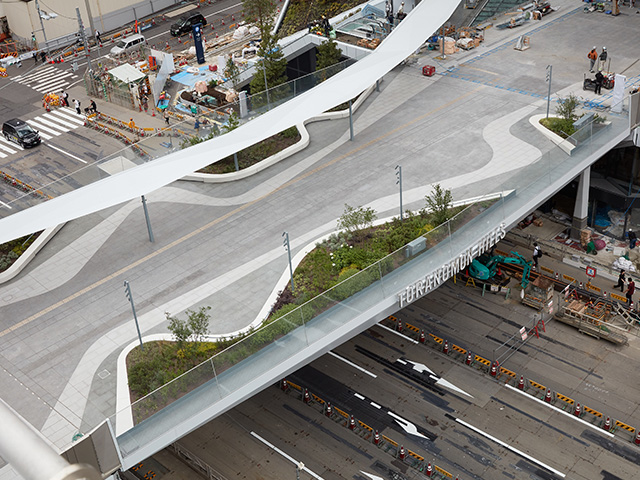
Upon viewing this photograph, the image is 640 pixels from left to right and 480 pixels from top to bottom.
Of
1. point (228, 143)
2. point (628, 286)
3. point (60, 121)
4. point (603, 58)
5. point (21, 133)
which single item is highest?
point (228, 143)

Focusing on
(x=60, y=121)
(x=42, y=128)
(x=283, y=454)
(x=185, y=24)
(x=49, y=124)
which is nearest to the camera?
(x=283, y=454)

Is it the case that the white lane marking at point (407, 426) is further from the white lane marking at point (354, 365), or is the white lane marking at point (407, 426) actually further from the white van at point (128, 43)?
the white van at point (128, 43)

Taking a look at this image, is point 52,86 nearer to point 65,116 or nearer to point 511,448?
point 65,116

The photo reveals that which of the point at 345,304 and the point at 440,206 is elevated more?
the point at 440,206

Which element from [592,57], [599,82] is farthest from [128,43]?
[599,82]

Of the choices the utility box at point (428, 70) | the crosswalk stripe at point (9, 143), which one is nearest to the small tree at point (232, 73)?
the utility box at point (428, 70)

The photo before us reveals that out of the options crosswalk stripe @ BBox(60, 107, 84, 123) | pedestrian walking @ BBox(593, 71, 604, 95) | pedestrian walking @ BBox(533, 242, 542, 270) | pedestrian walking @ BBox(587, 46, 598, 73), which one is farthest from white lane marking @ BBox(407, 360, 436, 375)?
crosswalk stripe @ BBox(60, 107, 84, 123)

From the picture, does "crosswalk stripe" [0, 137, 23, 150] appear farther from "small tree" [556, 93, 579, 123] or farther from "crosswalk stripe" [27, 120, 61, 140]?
"small tree" [556, 93, 579, 123]

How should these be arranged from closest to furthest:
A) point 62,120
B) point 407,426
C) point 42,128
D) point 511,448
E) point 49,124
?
1. point 511,448
2. point 407,426
3. point 42,128
4. point 49,124
5. point 62,120
